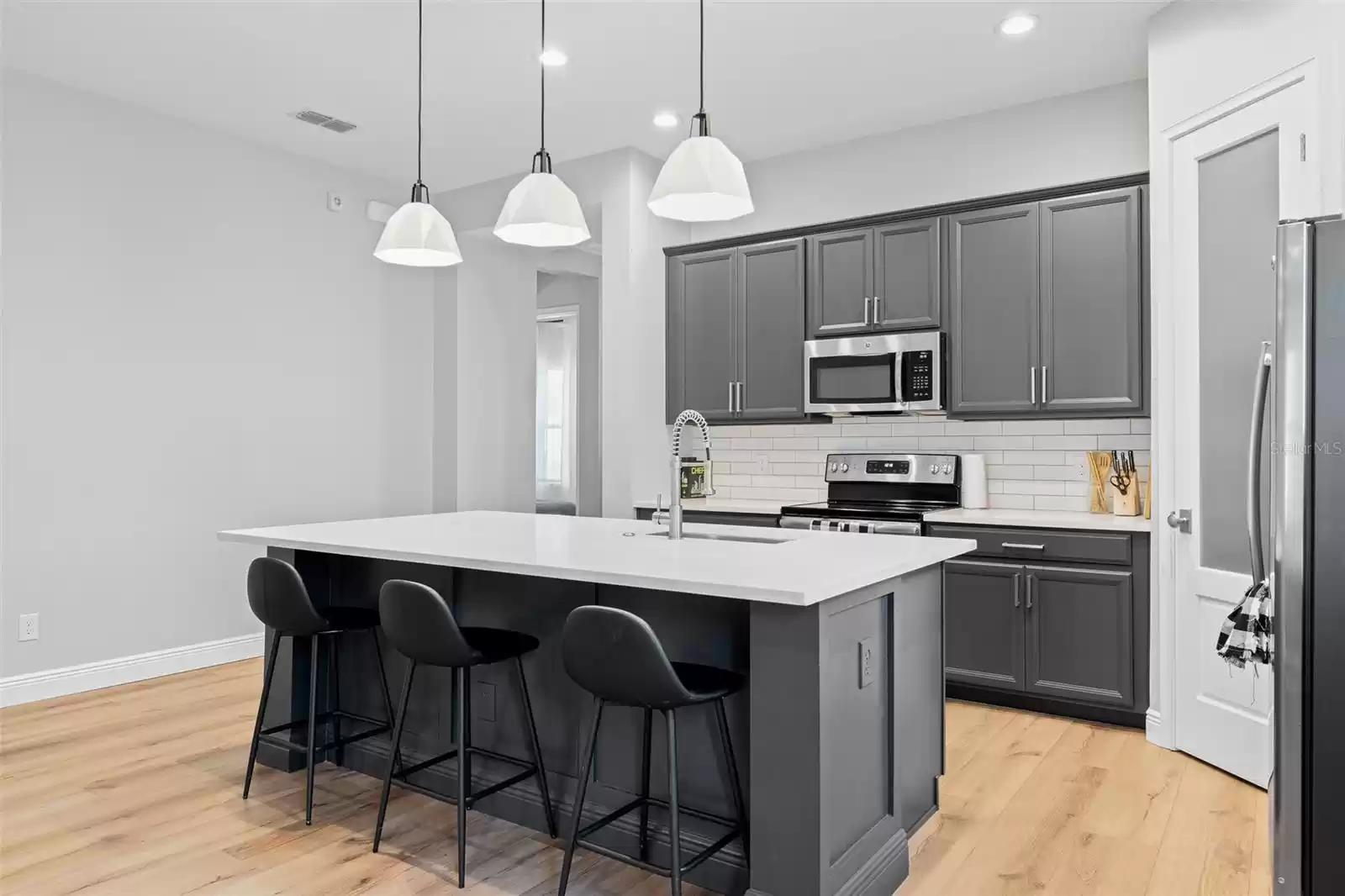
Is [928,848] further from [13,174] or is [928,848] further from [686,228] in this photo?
[13,174]

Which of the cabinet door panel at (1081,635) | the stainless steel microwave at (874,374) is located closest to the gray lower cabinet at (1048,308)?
the stainless steel microwave at (874,374)

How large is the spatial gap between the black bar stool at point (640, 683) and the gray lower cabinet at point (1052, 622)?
6.05 feet

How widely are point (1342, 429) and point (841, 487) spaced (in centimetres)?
300

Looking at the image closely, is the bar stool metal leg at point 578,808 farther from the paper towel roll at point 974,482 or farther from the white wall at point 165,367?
the white wall at point 165,367

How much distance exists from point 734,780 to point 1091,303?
2.84 m

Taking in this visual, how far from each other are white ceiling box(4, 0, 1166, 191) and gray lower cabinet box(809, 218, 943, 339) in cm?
63

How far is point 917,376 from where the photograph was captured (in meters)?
4.45

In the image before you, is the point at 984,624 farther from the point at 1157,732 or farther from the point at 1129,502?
the point at 1129,502

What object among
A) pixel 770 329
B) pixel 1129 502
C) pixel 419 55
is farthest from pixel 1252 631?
pixel 419 55

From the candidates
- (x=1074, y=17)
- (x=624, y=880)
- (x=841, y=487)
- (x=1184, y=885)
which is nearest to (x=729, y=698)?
(x=624, y=880)

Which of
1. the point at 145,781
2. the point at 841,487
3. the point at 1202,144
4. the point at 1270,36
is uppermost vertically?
the point at 1270,36

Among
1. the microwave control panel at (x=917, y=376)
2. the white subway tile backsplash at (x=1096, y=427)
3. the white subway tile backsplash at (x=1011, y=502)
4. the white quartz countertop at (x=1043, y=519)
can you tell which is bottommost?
the white quartz countertop at (x=1043, y=519)

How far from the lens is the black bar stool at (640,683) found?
2.05 metres

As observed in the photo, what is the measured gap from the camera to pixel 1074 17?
11.7 feet
